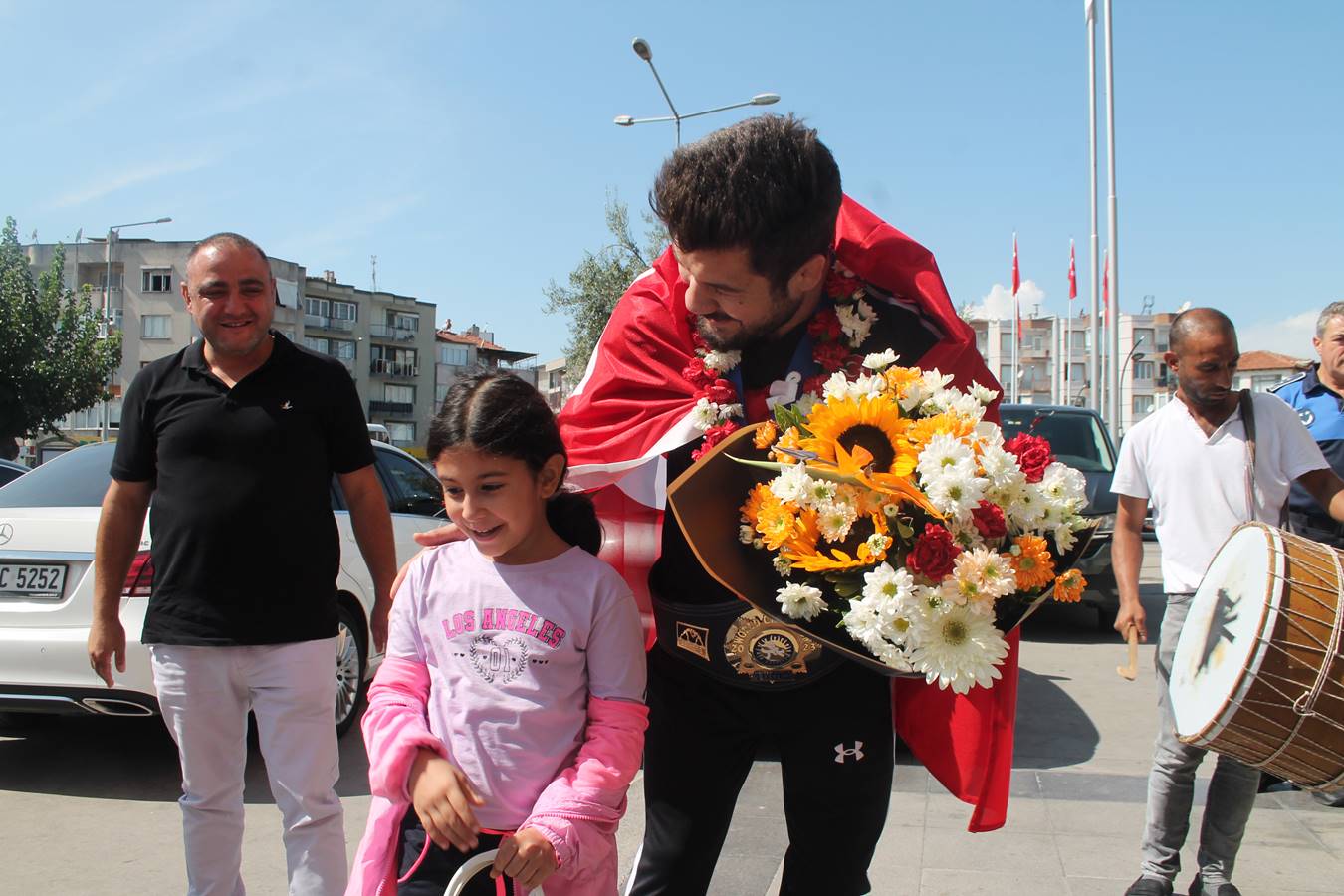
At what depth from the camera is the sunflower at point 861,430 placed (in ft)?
5.91

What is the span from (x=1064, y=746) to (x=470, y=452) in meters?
4.87

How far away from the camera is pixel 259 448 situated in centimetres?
337

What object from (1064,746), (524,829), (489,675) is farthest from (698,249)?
(1064,746)

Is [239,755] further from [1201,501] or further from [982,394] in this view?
[1201,501]

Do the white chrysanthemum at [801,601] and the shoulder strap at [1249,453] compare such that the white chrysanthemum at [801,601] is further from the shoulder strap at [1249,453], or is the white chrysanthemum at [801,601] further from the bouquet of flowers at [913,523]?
the shoulder strap at [1249,453]

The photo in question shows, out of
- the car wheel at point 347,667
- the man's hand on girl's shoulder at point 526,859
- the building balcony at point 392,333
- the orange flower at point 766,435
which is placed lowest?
the car wheel at point 347,667

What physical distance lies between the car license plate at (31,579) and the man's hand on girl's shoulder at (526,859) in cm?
384

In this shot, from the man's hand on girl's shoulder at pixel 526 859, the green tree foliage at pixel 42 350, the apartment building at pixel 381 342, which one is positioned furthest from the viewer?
the apartment building at pixel 381 342

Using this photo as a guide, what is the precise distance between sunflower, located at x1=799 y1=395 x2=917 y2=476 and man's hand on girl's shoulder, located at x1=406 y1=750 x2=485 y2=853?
2.82 ft

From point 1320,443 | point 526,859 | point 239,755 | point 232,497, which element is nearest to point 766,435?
point 526,859

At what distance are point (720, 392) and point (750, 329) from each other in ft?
0.44

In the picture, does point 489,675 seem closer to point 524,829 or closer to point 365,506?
point 524,829

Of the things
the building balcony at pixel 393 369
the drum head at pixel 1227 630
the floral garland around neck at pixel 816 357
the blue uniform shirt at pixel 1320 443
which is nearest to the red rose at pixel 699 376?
the floral garland around neck at pixel 816 357

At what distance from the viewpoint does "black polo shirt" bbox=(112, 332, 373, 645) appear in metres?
3.31
